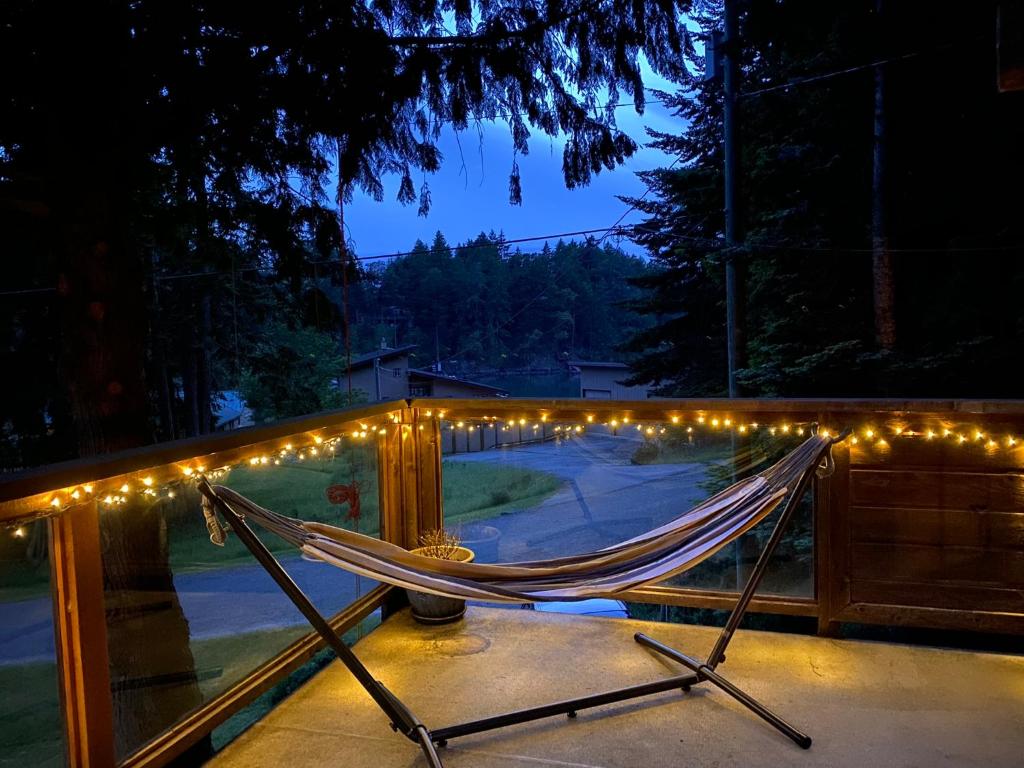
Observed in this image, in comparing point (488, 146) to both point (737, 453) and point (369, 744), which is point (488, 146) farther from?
point (737, 453)

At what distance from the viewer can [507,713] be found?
249 centimetres

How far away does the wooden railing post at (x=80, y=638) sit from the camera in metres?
1.82

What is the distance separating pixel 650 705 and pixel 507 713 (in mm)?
534

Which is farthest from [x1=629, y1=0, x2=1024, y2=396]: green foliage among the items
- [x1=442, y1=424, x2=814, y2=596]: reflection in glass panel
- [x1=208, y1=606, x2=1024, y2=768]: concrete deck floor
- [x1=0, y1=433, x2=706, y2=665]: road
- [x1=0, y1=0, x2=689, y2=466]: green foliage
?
[x1=208, y1=606, x2=1024, y2=768]: concrete deck floor

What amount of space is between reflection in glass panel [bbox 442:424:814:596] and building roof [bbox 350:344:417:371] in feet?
17.8

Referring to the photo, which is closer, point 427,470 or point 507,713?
point 507,713

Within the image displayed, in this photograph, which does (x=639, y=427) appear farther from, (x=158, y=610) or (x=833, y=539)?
(x=158, y=610)

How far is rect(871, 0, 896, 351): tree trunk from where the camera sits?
25.3 feet

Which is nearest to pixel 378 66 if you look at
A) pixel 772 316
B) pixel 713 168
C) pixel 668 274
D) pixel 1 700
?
pixel 1 700

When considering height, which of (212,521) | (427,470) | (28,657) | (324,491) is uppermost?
(212,521)

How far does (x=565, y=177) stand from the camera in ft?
13.8

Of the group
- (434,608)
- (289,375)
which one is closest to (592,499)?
(289,375)

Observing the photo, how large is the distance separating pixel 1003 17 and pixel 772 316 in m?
8.02

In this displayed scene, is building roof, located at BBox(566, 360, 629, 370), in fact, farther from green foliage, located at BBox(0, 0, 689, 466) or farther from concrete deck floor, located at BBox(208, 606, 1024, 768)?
concrete deck floor, located at BBox(208, 606, 1024, 768)
